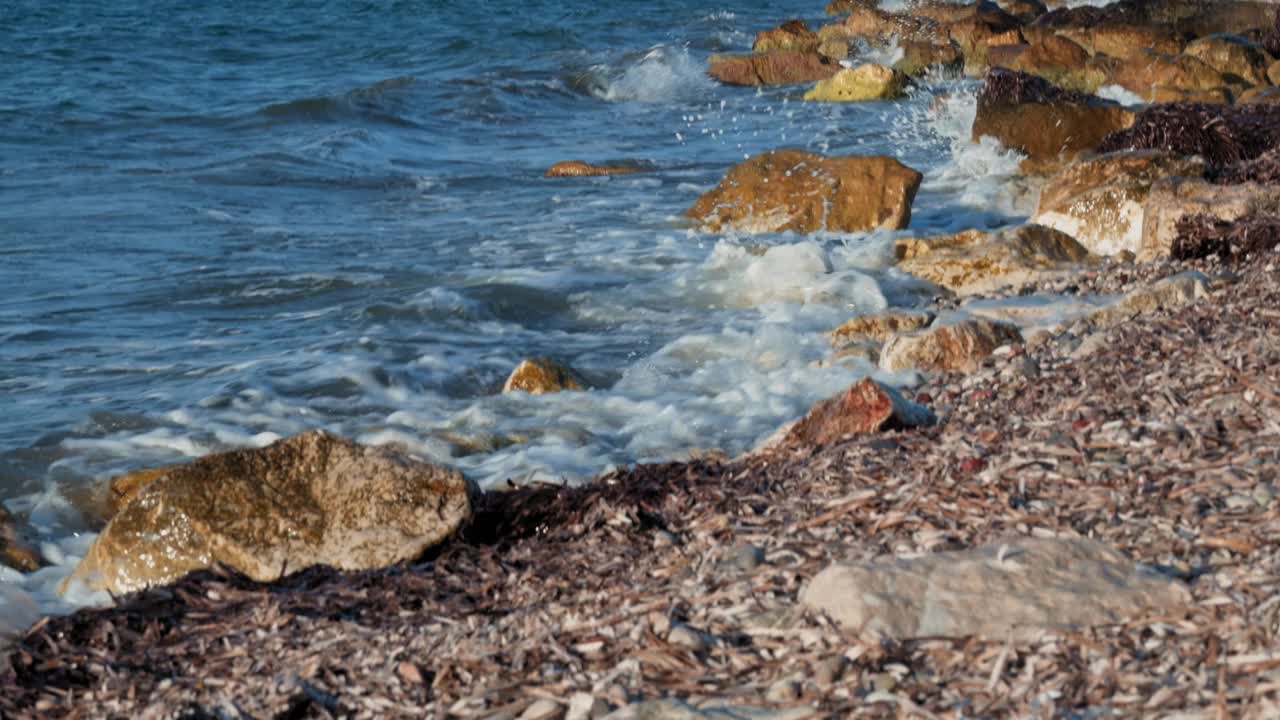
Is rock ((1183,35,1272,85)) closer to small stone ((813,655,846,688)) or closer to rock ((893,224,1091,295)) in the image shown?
rock ((893,224,1091,295))

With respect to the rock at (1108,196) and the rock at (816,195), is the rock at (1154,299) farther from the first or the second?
the rock at (816,195)

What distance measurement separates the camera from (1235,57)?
52.3ft

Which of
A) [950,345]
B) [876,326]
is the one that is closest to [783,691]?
[950,345]

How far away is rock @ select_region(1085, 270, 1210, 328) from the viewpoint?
6156 mm

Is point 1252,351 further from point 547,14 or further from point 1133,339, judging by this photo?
point 547,14

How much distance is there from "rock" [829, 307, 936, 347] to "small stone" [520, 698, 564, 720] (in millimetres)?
4677

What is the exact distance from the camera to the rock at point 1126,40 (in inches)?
720

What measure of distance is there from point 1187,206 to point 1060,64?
11.0 meters

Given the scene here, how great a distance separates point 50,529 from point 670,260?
5.15m

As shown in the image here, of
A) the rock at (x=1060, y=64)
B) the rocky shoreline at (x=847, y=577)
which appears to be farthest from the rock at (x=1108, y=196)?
the rock at (x=1060, y=64)

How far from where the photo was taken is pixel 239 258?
10133mm

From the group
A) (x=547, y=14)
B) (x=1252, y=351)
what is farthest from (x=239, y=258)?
(x=547, y=14)

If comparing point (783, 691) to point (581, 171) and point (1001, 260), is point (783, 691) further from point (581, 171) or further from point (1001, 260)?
point (581, 171)

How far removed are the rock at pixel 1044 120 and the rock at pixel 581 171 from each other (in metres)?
3.28
